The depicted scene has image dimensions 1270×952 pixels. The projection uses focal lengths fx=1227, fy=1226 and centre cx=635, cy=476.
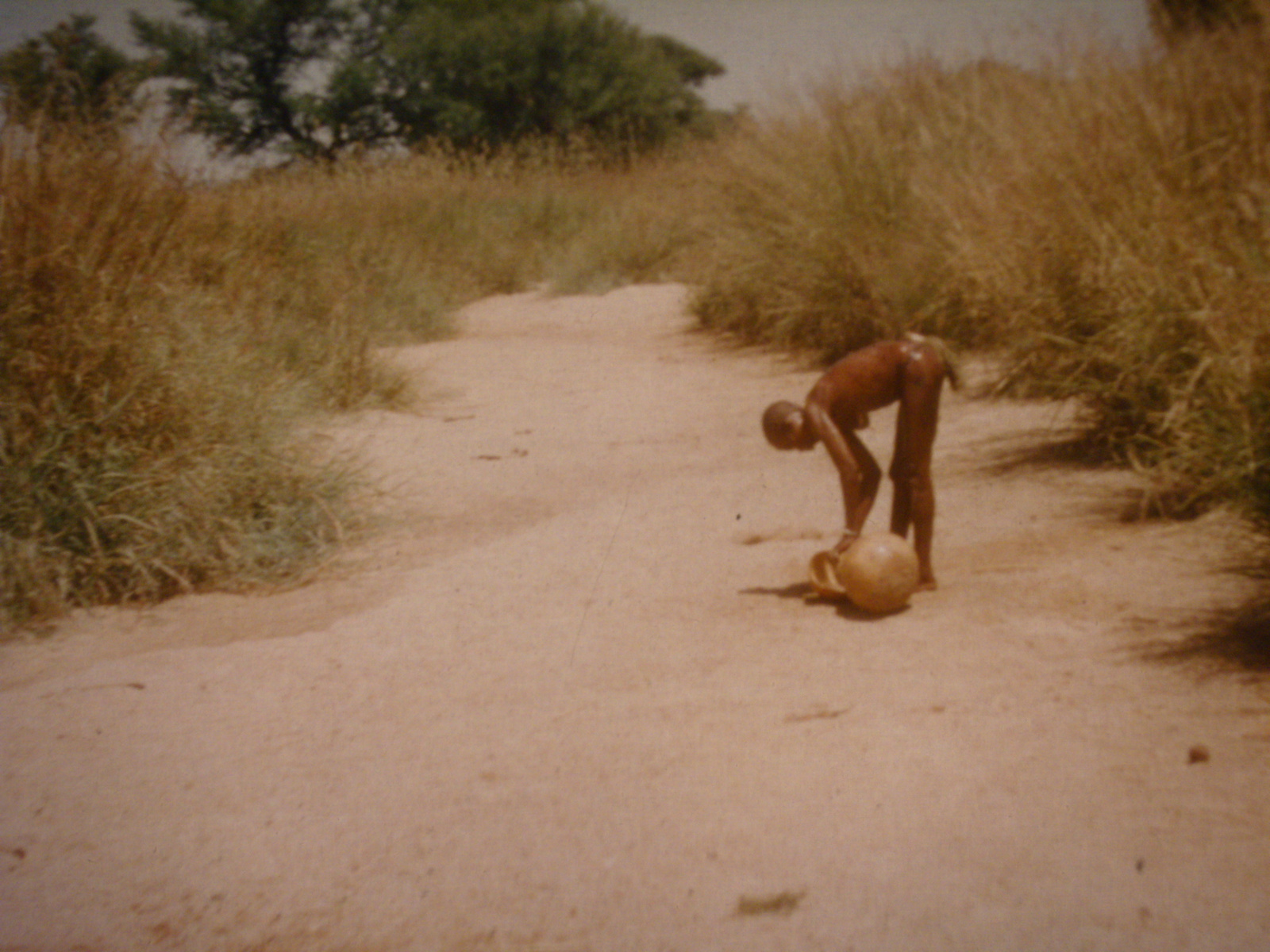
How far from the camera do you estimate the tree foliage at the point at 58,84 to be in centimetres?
593

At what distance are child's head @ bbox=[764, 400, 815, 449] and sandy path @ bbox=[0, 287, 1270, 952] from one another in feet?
1.99

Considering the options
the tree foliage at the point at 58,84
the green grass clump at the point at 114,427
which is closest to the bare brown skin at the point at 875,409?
the green grass clump at the point at 114,427

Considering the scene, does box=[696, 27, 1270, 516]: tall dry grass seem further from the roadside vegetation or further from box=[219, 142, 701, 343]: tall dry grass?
box=[219, 142, 701, 343]: tall dry grass

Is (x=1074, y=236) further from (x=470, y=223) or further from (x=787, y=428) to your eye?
(x=470, y=223)

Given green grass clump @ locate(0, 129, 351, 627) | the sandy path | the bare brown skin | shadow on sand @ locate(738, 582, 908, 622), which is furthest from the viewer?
green grass clump @ locate(0, 129, 351, 627)

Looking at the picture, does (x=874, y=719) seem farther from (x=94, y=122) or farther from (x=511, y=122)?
(x=511, y=122)

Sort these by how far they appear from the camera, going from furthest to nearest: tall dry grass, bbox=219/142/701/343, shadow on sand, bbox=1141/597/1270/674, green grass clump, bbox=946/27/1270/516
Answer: tall dry grass, bbox=219/142/701/343, green grass clump, bbox=946/27/1270/516, shadow on sand, bbox=1141/597/1270/674

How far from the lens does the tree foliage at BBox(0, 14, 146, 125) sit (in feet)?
19.4

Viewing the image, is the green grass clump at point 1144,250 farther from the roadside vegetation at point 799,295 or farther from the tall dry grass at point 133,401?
the tall dry grass at point 133,401

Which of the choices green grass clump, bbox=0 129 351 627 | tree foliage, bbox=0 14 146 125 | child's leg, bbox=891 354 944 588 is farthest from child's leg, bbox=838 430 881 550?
tree foliage, bbox=0 14 146 125

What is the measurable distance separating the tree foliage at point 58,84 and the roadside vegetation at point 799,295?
0.03m

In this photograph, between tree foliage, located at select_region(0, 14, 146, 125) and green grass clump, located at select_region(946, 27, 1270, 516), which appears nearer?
green grass clump, located at select_region(946, 27, 1270, 516)

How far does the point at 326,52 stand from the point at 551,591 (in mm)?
18308

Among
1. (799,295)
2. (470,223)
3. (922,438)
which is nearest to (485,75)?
(470,223)
